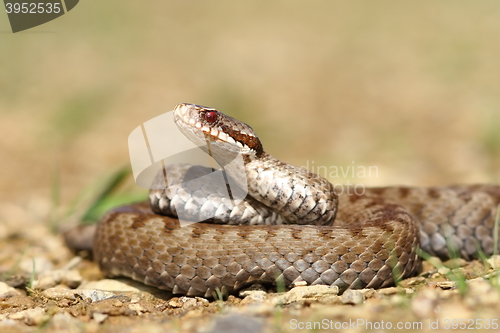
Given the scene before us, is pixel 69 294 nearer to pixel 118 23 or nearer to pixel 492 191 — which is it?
pixel 492 191

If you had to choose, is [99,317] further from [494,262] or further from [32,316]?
[494,262]

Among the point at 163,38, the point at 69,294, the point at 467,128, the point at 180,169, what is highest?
the point at 163,38

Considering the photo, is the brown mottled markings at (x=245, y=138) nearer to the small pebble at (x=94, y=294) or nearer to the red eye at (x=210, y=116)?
the red eye at (x=210, y=116)

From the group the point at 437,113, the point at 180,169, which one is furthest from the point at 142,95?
the point at 180,169

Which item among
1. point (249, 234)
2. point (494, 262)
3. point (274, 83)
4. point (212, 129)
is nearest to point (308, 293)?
point (249, 234)

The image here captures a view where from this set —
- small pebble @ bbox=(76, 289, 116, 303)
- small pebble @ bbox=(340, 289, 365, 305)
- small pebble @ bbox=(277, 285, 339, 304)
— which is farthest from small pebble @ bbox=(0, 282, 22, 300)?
small pebble @ bbox=(340, 289, 365, 305)

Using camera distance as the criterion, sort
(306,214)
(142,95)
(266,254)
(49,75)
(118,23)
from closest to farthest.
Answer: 1. (266,254)
2. (306,214)
3. (142,95)
4. (49,75)
5. (118,23)

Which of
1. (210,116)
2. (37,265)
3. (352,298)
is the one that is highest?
(210,116)
